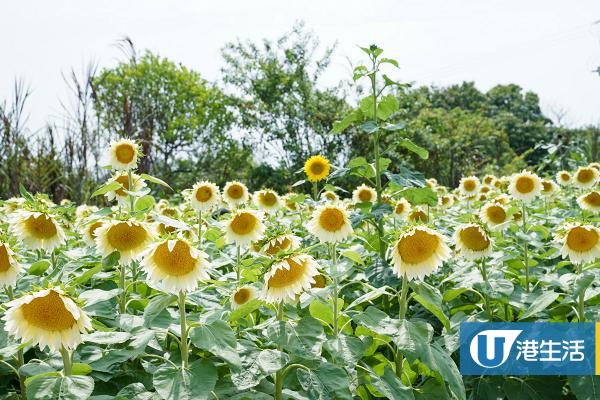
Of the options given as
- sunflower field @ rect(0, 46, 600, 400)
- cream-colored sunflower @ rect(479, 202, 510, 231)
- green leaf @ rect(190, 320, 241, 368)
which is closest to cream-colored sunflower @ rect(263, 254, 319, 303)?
sunflower field @ rect(0, 46, 600, 400)

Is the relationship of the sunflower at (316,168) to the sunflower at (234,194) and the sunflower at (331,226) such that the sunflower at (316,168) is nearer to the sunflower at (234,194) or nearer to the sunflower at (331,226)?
the sunflower at (234,194)

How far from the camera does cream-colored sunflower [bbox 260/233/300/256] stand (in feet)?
6.25

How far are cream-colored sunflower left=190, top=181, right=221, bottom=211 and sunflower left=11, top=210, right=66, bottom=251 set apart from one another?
48.4 inches

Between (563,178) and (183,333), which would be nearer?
(183,333)

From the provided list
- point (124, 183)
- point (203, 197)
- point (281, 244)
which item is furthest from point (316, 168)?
point (281, 244)

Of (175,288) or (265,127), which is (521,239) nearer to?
(175,288)

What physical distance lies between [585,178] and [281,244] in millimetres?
3577

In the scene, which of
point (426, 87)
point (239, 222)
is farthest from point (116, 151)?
point (426, 87)

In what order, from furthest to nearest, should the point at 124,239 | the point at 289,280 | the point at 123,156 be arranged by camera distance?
1. the point at 123,156
2. the point at 124,239
3. the point at 289,280

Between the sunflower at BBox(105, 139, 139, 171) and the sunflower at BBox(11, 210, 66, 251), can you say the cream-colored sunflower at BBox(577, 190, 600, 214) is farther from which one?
the sunflower at BBox(11, 210, 66, 251)

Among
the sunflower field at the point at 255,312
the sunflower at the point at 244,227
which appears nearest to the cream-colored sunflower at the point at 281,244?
the sunflower field at the point at 255,312

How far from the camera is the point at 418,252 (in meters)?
1.86

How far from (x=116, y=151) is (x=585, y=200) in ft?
9.00

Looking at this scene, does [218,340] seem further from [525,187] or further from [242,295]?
[525,187]
